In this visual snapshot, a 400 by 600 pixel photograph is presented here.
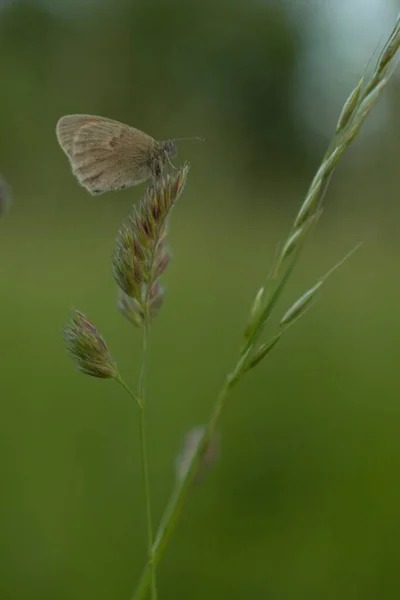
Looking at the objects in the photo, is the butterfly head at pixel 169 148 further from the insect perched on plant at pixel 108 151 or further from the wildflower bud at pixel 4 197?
the wildflower bud at pixel 4 197

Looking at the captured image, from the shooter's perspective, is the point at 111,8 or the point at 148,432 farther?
the point at 111,8

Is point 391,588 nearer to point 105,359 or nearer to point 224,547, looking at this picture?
point 224,547

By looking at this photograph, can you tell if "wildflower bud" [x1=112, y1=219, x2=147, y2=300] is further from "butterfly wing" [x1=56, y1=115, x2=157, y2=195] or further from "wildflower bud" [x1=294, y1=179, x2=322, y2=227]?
"butterfly wing" [x1=56, y1=115, x2=157, y2=195]

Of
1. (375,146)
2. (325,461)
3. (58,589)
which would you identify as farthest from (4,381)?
(375,146)

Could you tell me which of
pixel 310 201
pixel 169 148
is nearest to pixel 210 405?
pixel 169 148

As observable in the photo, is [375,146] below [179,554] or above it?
above

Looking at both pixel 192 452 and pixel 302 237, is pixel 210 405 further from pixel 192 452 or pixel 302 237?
pixel 302 237

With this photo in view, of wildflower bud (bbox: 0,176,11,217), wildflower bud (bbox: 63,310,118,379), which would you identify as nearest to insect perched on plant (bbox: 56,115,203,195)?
wildflower bud (bbox: 0,176,11,217)
